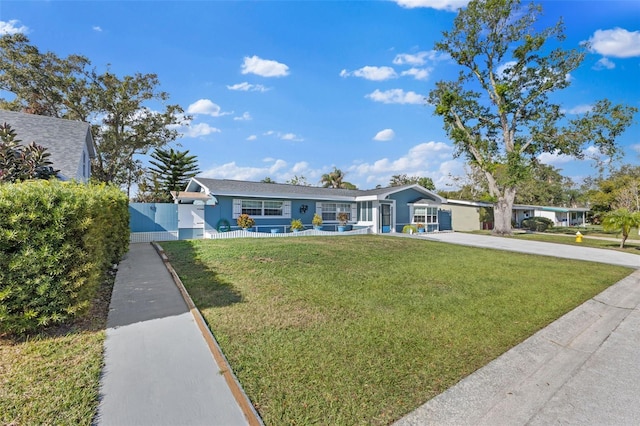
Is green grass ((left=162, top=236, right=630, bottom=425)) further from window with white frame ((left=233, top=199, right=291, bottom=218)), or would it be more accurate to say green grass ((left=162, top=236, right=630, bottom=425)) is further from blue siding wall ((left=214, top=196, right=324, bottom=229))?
window with white frame ((left=233, top=199, right=291, bottom=218))

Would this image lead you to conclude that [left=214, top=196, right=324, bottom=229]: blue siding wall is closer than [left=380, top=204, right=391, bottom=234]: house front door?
Yes

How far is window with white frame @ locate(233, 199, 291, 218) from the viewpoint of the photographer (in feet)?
53.8

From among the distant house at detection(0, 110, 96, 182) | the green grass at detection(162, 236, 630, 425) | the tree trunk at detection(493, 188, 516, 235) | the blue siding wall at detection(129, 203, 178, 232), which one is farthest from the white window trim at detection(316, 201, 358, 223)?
the distant house at detection(0, 110, 96, 182)

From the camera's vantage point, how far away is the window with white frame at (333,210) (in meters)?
19.8

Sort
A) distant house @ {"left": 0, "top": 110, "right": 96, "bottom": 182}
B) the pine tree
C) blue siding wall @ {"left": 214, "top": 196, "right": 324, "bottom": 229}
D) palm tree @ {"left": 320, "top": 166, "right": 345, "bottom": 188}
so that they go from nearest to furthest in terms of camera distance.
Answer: distant house @ {"left": 0, "top": 110, "right": 96, "bottom": 182} < blue siding wall @ {"left": 214, "top": 196, "right": 324, "bottom": 229} < the pine tree < palm tree @ {"left": 320, "top": 166, "right": 345, "bottom": 188}

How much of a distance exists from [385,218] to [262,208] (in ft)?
30.3

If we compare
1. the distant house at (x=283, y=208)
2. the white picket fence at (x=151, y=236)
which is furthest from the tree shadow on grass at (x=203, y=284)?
the distant house at (x=283, y=208)

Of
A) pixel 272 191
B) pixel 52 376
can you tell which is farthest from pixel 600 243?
pixel 52 376

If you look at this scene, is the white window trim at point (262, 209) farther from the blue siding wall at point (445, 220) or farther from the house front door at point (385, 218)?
the blue siding wall at point (445, 220)

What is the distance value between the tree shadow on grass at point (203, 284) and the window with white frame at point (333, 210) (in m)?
11.8

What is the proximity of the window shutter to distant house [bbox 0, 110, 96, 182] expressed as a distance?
6.59m

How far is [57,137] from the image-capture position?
1293 centimetres

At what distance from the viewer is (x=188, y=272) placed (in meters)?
7.01

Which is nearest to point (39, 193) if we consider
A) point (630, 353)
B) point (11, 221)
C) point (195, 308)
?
point (11, 221)
